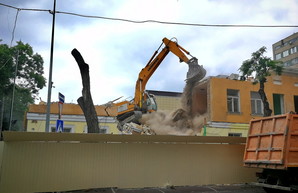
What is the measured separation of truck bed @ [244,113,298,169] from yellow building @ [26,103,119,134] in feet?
41.8

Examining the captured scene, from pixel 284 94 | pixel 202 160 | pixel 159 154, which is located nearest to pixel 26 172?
pixel 159 154

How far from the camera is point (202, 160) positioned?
37.6 feet

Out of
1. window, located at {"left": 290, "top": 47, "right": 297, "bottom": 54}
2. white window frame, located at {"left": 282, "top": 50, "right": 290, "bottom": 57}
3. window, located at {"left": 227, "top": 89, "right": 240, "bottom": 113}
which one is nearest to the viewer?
window, located at {"left": 227, "top": 89, "right": 240, "bottom": 113}

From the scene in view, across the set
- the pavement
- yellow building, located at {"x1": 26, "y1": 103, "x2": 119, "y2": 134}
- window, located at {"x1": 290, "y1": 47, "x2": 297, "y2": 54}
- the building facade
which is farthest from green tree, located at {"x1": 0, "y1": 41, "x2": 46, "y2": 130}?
window, located at {"x1": 290, "y1": 47, "x2": 297, "y2": 54}

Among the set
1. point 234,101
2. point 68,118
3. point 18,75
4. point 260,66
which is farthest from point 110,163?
point 18,75

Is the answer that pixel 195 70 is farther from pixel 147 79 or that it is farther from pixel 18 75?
pixel 18 75

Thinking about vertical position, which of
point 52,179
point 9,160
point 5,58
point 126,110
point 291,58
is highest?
point 291,58

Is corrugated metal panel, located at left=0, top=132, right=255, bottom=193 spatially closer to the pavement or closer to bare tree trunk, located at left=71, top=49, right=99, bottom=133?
the pavement

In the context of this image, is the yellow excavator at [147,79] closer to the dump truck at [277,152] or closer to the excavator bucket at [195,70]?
the excavator bucket at [195,70]

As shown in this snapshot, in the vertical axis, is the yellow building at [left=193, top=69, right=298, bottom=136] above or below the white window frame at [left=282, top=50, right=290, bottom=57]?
below

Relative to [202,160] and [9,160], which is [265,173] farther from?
[9,160]

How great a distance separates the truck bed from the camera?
8742 millimetres

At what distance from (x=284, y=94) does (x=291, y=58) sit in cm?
5877

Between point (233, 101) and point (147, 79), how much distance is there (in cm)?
785
